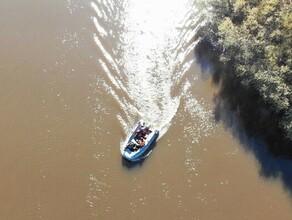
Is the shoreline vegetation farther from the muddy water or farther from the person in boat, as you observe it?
the person in boat

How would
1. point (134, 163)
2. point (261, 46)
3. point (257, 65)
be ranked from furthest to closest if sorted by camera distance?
point (261, 46) → point (257, 65) → point (134, 163)

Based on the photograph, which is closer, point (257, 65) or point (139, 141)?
point (139, 141)

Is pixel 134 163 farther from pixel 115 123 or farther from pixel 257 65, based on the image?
pixel 257 65

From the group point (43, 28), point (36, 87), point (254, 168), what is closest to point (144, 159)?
point (254, 168)

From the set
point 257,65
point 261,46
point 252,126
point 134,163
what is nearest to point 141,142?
point 134,163

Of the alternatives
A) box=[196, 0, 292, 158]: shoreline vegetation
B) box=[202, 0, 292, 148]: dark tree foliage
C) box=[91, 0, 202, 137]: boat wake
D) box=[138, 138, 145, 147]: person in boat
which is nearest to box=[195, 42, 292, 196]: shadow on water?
box=[196, 0, 292, 158]: shoreline vegetation

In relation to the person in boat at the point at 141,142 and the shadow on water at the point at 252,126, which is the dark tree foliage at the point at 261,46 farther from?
the person in boat at the point at 141,142
